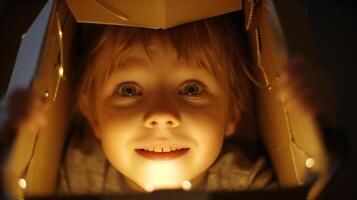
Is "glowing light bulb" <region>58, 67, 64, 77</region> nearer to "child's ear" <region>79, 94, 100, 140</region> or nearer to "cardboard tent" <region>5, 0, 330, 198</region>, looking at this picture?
"cardboard tent" <region>5, 0, 330, 198</region>

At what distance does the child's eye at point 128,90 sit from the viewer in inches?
36.4

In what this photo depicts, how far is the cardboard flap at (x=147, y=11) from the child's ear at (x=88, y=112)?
0.55 feet

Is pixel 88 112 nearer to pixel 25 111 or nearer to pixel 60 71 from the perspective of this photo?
pixel 60 71

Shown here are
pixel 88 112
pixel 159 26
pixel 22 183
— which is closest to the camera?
pixel 22 183

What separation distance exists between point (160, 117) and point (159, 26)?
0.14 meters

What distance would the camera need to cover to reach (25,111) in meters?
0.71

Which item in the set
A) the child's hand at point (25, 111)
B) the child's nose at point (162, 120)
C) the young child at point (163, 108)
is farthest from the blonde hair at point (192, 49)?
the child's hand at point (25, 111)

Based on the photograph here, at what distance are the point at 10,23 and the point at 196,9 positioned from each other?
0.48 m

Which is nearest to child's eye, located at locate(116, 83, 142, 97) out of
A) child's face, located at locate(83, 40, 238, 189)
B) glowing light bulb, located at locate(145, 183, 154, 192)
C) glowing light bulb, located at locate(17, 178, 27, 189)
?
child's face, located at locate(83, 40, 238, 189)

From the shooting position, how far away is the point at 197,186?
1.00 metres

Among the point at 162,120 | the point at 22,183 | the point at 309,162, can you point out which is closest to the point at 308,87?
the point at 309,162

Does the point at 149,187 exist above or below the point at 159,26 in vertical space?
below

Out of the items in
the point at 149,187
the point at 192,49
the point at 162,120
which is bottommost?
the point at 149,187

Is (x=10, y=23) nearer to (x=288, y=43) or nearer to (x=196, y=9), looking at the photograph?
(x=196, y=9)
